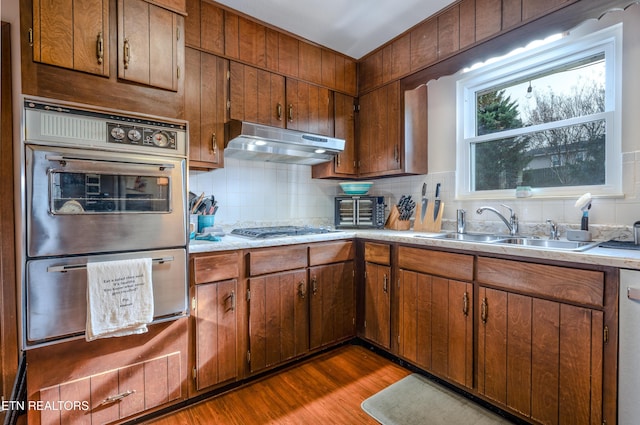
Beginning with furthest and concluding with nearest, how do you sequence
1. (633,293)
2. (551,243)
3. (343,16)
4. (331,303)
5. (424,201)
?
(424,201) → (331,303) → (343,16) → (551,243) → (633,293)

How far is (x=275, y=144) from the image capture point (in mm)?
2250

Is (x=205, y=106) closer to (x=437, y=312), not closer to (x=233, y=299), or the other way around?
(x=233, y=299)

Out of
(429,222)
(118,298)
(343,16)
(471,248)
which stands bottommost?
(118,298)

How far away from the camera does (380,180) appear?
3.07 m

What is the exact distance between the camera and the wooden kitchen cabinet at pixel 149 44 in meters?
1.55

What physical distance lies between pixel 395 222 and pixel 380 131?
83cm

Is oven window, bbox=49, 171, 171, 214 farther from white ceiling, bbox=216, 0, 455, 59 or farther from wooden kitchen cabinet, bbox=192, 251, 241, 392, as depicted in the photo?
white ceiling, bbox=216, 0, 455, 59

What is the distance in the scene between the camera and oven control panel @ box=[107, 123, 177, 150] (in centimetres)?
148

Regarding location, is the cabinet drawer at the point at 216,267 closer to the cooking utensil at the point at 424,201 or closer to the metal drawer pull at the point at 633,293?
the cooking utensil at the point at 424,201

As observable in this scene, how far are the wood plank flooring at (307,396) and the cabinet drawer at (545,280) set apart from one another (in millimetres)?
954

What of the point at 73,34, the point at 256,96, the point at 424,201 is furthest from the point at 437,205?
the point at 73,34

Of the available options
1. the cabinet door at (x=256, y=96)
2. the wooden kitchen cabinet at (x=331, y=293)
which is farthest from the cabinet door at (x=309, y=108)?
the wooden kitchen cabinet at (x=331, y=293)

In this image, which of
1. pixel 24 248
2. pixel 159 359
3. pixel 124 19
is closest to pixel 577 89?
pixel 124 19

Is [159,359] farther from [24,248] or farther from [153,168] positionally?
[153,168]
